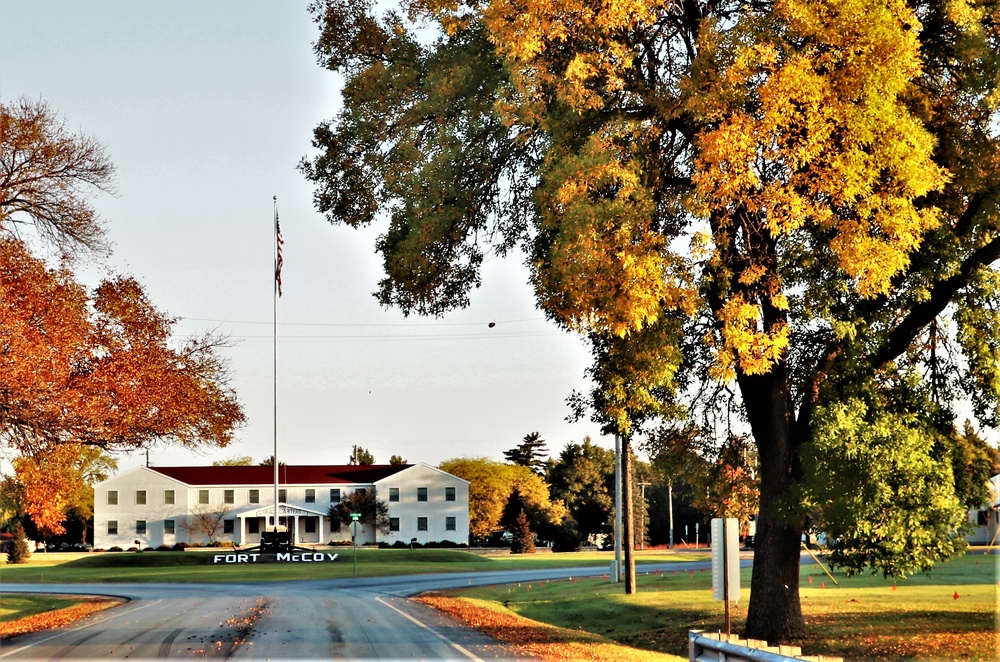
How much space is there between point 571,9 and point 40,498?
16.6m

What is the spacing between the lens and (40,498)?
1039 inches

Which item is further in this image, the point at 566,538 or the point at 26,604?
the point at 566,538

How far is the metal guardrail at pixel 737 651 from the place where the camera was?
11.2m

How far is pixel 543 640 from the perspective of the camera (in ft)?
68.6

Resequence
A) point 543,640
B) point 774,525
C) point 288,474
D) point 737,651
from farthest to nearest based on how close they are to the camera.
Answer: point 288,474
point 543,640
point 774,525
point 737,651

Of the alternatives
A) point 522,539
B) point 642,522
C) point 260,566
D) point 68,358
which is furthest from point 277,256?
point 642,522

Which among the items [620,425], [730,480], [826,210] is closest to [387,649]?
[620,425]

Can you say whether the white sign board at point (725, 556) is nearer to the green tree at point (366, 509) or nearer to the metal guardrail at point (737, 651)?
the metal guardrail at point (737, 651)

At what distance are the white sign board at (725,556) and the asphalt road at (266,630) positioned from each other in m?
4.62

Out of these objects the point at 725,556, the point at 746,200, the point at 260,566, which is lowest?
the point at 260,566

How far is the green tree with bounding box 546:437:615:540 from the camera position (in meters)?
87.9

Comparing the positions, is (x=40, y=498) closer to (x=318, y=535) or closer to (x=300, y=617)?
(x=300, y=617)

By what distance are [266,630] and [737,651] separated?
1410cm

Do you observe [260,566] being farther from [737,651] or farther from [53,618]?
[737,651]
